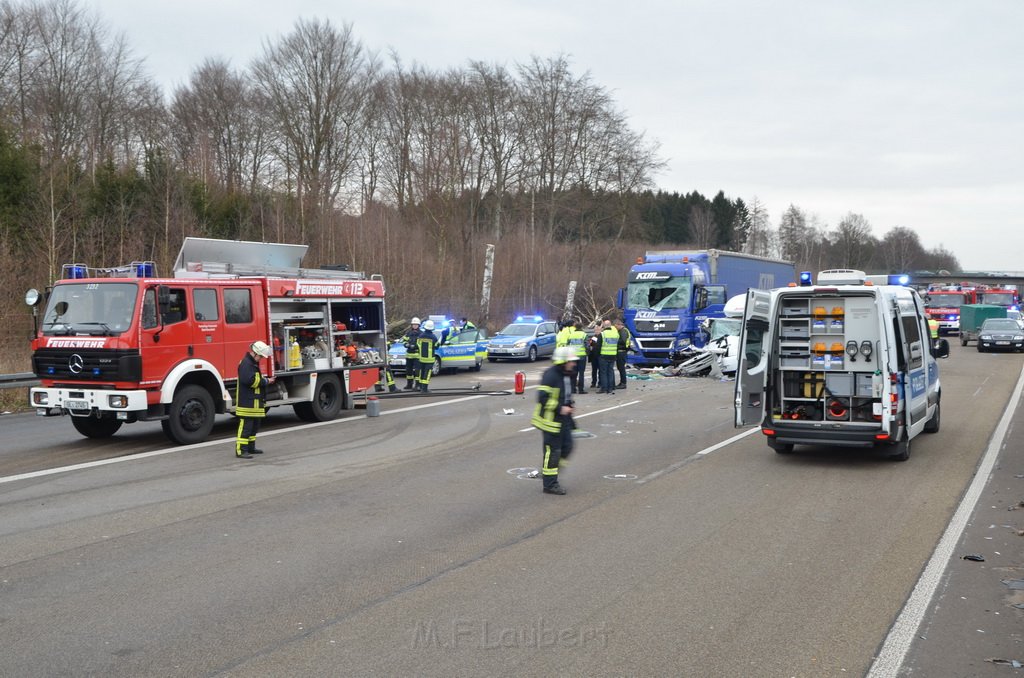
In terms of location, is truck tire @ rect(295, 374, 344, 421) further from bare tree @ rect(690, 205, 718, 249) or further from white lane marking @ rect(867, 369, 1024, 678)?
bare tree @ rect(690, 205, 718, 249)

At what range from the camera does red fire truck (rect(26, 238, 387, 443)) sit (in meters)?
12.8

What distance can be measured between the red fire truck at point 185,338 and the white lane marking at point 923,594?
33.7 ft

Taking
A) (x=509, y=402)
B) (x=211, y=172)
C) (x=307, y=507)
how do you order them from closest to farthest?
(x=307, y=507) < (x=509, y=402) < (x=211, y=172)

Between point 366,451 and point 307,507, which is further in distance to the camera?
point 366,451

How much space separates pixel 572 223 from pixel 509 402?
35793 mm

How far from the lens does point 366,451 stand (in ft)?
42.1

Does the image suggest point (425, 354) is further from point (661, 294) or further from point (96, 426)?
point (661, 294)

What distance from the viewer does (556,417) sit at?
9.91 meters

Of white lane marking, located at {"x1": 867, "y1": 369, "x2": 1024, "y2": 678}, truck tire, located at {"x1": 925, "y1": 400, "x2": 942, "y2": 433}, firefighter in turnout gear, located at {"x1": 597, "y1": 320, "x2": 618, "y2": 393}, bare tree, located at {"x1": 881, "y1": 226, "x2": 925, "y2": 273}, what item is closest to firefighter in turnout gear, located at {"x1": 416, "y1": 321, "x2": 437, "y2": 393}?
firefighter in turnout gear, located at {"x1": 597, "y1": 320, "x2": 618, "y2": 393}

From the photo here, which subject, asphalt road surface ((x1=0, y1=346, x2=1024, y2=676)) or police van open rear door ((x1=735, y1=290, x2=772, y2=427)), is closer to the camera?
asphalt road surface ((x1=0, y1=346, x2=1024, y2=676))

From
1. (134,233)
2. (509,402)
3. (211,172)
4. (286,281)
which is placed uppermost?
(211,172)

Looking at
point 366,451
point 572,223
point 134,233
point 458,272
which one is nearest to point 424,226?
point 458,272

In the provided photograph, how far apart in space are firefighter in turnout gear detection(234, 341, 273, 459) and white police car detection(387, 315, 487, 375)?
1400 centimetres

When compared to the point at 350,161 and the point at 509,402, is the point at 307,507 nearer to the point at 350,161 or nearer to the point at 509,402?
the point at 509,402
